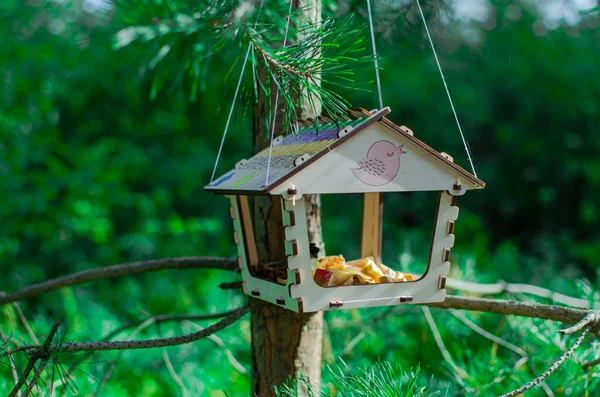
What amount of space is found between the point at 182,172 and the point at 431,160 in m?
2.85

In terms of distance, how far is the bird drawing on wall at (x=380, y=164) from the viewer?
908 millimetres

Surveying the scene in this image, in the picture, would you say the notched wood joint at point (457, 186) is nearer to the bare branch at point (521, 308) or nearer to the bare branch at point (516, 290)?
the bare branch at point (521, 308)

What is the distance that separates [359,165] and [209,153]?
2.94 meters

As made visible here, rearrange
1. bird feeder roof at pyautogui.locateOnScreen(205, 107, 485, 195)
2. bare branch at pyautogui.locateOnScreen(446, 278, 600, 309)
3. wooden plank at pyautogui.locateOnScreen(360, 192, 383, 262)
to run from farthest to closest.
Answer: bare branch at pyautogui.locateOnScreen(446, 278, 600, 309) < wooden plank at pyautogui.locateOnScreen(360, 192, 383, 262) < bird feeder roof at pyautogui.locateOnScreen(205, 107, 485, 195)

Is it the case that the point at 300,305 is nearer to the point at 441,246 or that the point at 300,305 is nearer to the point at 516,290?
the point at 441,246

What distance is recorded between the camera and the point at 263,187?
0.86 m

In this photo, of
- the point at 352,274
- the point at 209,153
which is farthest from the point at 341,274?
the point at 209,153

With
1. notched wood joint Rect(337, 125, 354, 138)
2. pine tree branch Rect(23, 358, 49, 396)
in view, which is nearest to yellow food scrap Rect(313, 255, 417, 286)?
notched wood joint Rect(337, 125, 354, 138)

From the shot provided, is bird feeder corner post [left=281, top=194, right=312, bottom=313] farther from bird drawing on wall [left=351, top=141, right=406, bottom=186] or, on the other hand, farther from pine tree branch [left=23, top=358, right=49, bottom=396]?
pine tree branch [left=23, top=358, right=49, bottom=396]

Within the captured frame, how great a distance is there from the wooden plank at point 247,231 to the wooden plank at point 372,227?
0.75ft

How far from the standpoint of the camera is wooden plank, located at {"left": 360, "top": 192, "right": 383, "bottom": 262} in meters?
1.23

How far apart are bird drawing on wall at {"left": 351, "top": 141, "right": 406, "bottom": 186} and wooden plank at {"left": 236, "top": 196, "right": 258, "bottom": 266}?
275mm

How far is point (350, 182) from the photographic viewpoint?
898 mm

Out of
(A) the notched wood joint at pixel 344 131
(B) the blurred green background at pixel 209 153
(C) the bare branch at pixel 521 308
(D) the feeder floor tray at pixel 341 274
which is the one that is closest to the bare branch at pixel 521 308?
(C) the bare branch at pixel 521 308
